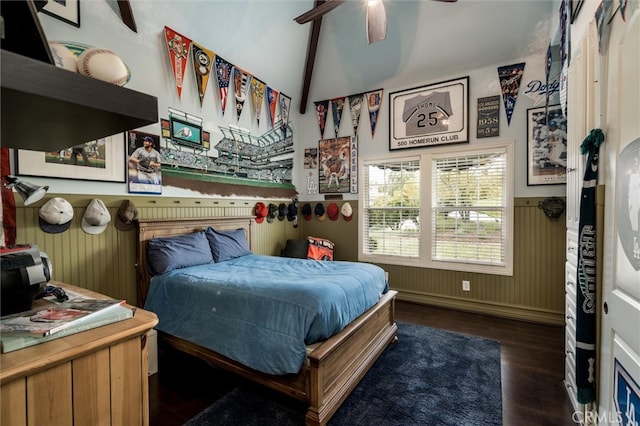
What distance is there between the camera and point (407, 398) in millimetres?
2064

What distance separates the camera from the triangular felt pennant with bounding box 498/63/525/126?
350 cm

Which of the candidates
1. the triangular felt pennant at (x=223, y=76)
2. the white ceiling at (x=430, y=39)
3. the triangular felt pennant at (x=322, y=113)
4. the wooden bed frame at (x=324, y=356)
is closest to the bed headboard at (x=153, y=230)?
the wooden bed frame at (x=324, y=356)

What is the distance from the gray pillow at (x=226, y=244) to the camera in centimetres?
321

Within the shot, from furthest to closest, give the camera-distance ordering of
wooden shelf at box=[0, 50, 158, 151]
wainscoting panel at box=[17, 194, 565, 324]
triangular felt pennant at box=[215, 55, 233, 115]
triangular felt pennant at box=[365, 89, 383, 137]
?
triangular felt pennant at box=[365, 89, 383, 137] → triangular felt pennant at box=[215, 55, 233, 115] → wainscoting panel at box=[17, 194, 565, 324] → wooden shelf at box=[0, 50, 158, 151]

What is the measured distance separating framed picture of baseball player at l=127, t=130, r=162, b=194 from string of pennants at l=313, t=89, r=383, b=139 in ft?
8.60

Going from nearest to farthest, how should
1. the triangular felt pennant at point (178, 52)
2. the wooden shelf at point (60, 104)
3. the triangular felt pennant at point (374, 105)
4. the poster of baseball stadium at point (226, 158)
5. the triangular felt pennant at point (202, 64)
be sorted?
the wooden shelf at point (60, 104) < the triangular felt pennant at point (178, 52) < the poster of baseball stadium at point (226, 158) < the triangular felt pennant at point (202, 64) < the triangular felt pennant at point (374, 105)

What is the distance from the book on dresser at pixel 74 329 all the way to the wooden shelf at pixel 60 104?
53cm

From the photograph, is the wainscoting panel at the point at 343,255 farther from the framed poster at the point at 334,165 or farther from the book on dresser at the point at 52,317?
the book on dresser at the point at 52,317

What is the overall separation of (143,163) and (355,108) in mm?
3043

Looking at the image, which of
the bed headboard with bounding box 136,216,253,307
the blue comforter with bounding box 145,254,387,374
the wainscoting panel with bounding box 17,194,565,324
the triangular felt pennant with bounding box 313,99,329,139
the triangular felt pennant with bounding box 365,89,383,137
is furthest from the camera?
the triangular felt pennant with bounding box 313,99,329,139

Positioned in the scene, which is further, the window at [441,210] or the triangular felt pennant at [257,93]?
the triangular felt pennant at [257,93]

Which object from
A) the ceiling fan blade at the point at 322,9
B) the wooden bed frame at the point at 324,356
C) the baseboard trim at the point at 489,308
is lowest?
the baseboard trim at the point at 489,308

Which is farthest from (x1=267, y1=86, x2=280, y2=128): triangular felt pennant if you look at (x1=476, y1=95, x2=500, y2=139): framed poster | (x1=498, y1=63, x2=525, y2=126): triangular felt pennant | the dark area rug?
the dark area rug

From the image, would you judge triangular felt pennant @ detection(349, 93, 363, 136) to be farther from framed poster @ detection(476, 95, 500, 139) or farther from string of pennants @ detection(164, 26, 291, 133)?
framed poster @ detection(476, 95, 500, 139)
